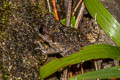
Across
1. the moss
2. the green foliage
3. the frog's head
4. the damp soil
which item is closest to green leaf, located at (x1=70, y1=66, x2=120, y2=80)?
Answer: the green foliage

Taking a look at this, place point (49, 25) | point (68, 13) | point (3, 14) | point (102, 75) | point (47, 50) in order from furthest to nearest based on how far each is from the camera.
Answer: point (68, 13), point (49, 25), point (47, 50), point (3, 14), point (102, 75)

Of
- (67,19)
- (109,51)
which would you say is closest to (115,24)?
(109,51)

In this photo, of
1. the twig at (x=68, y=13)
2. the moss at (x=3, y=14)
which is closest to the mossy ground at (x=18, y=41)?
the moss at (x=3, y=14)

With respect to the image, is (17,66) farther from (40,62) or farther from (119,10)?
(119,10)

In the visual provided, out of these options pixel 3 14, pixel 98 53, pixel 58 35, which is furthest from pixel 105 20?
pixel 3 14

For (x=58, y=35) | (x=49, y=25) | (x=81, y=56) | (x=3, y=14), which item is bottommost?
(x=81, y=56)

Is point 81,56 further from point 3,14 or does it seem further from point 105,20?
point 3,14

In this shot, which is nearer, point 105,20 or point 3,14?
point 3,14
